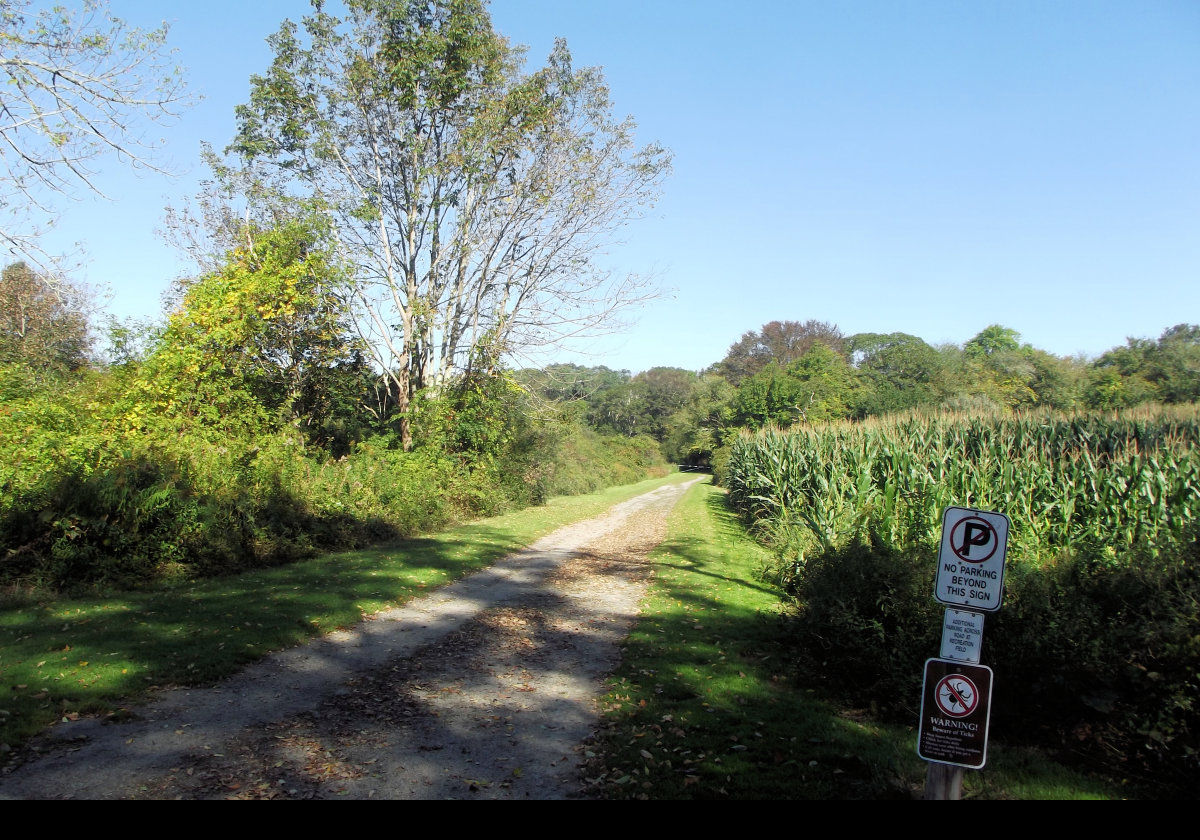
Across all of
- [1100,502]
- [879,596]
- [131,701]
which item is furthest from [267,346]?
[1100,502]

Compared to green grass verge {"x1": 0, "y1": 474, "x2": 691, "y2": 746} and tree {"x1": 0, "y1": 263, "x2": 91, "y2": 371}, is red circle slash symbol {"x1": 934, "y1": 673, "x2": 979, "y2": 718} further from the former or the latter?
tree {"x1": 0, "y1": 263, "x2": 91, "y2": 371}

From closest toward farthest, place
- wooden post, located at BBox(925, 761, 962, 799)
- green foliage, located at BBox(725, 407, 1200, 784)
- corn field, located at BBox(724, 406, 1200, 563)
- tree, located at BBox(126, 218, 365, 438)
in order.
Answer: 1. wooden post, located at BBox(925, 761, 962, 799)
2. green foliage, located at BBox(725, 407, 1200, 784)
3. corn field, located at BBox(724, 406, 1200, 563)
4. tree, located at BBox(126, 218, 365, 438)

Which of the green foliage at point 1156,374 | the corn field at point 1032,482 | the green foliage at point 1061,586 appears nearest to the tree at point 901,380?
the green foliage at point 1156,374

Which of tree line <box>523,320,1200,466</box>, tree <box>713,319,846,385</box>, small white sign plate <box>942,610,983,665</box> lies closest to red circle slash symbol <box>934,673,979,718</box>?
small white sign plate <box>942,610,983,665</box>

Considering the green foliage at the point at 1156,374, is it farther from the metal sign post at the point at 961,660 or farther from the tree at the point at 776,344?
the tree at the point at 776,344

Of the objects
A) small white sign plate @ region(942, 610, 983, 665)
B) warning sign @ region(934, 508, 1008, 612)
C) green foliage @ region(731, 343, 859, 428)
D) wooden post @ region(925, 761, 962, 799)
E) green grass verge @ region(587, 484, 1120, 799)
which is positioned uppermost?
green foliage @ region(731, 343, 859, 428)

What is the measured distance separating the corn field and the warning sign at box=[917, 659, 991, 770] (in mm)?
2783

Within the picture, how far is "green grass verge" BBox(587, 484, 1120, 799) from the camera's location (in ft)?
15.8

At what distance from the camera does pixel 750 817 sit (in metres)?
4.31

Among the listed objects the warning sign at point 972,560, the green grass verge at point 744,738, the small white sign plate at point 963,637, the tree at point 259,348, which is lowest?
the green grass verge at point 744,738

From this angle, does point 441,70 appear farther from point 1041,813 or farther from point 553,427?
point 1041,813

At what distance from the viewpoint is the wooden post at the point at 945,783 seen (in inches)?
155

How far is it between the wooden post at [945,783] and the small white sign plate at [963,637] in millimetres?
609

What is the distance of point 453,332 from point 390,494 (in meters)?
8.19
